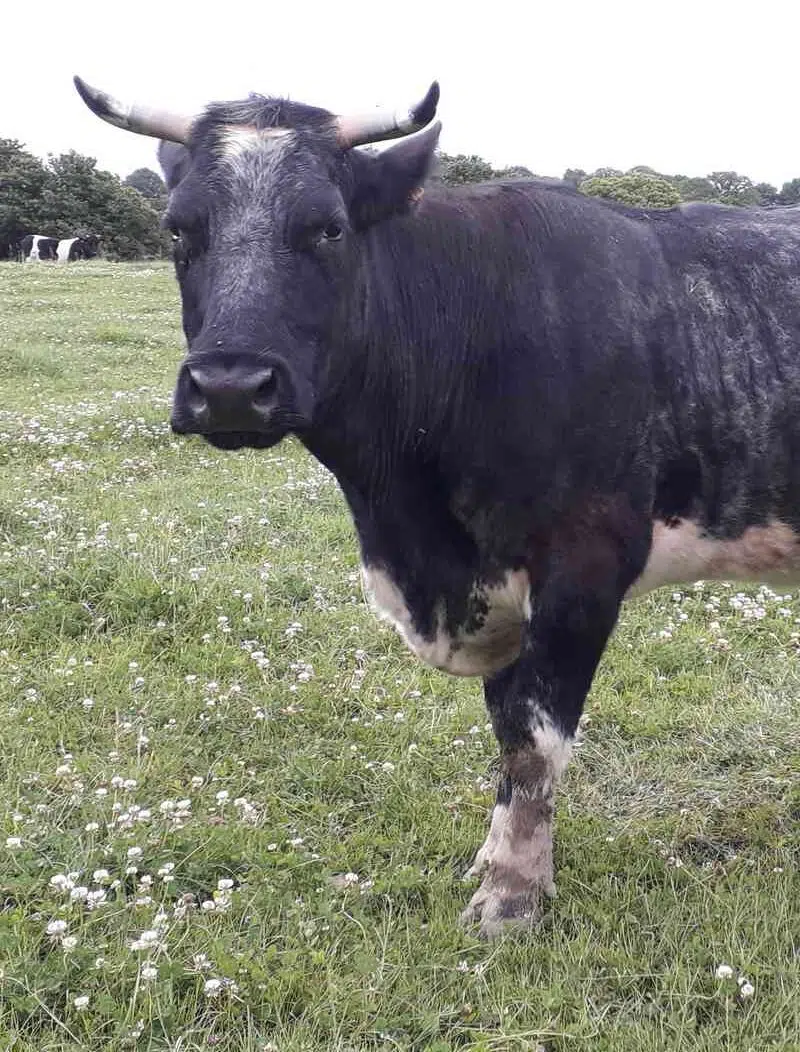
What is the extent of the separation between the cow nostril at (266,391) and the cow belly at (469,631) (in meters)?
1.48

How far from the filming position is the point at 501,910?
4199mm

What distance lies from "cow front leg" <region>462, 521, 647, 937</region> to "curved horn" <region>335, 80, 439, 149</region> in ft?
6.21

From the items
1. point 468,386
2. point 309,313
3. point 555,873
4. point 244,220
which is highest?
point 244,220

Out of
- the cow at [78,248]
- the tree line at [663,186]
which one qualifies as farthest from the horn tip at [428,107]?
the cow at [78,248]

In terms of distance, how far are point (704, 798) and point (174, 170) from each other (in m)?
4.04

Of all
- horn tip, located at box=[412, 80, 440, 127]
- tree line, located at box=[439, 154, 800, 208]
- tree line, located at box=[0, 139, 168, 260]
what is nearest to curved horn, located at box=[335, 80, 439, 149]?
horn tip, located at box=[412, 80, 440, 127]

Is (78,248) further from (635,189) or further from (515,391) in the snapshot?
(515,391)

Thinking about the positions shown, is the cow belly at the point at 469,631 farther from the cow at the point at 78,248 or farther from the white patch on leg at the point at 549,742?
the cow at the point at 78,248

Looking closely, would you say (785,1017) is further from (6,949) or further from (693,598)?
(693,598)

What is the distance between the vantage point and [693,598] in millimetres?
7352

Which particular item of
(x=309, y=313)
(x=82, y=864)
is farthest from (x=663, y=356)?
(x=82, y=864)

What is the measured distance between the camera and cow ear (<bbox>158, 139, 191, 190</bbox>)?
160 inches

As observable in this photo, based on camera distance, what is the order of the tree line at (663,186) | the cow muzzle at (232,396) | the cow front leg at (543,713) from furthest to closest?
the tree line at (663,186) < the cow front leg at (543,713) < the cow muzzle at (232,396)

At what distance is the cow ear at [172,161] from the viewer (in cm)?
406
